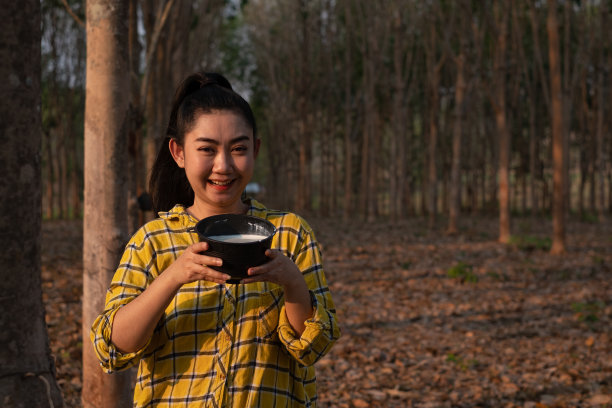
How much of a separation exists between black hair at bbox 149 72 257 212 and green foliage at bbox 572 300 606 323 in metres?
5.76

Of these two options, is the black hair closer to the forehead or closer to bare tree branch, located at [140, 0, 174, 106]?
the forehead

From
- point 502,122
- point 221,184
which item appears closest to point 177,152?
point 221,184

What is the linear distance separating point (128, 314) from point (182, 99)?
71 cm

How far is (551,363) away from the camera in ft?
15.9

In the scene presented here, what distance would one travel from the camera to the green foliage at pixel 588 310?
614 cm

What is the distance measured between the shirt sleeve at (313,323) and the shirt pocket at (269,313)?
0.03 metres

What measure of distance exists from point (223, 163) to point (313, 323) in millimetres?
524

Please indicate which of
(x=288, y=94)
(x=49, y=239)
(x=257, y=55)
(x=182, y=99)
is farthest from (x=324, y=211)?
(x=182, y=99)

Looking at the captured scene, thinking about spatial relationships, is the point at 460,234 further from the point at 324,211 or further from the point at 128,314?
the point at 128,314

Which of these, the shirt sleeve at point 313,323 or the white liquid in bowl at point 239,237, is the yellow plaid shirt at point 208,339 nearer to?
the shirt sleeve at point 313,323

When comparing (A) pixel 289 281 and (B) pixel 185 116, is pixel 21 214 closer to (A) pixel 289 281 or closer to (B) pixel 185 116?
(B) pixel 185 116

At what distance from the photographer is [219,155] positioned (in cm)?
157

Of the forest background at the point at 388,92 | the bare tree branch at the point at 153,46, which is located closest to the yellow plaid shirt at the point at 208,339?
the forest background at the point at 388,92

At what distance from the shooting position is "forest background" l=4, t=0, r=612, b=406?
5.96 meters
